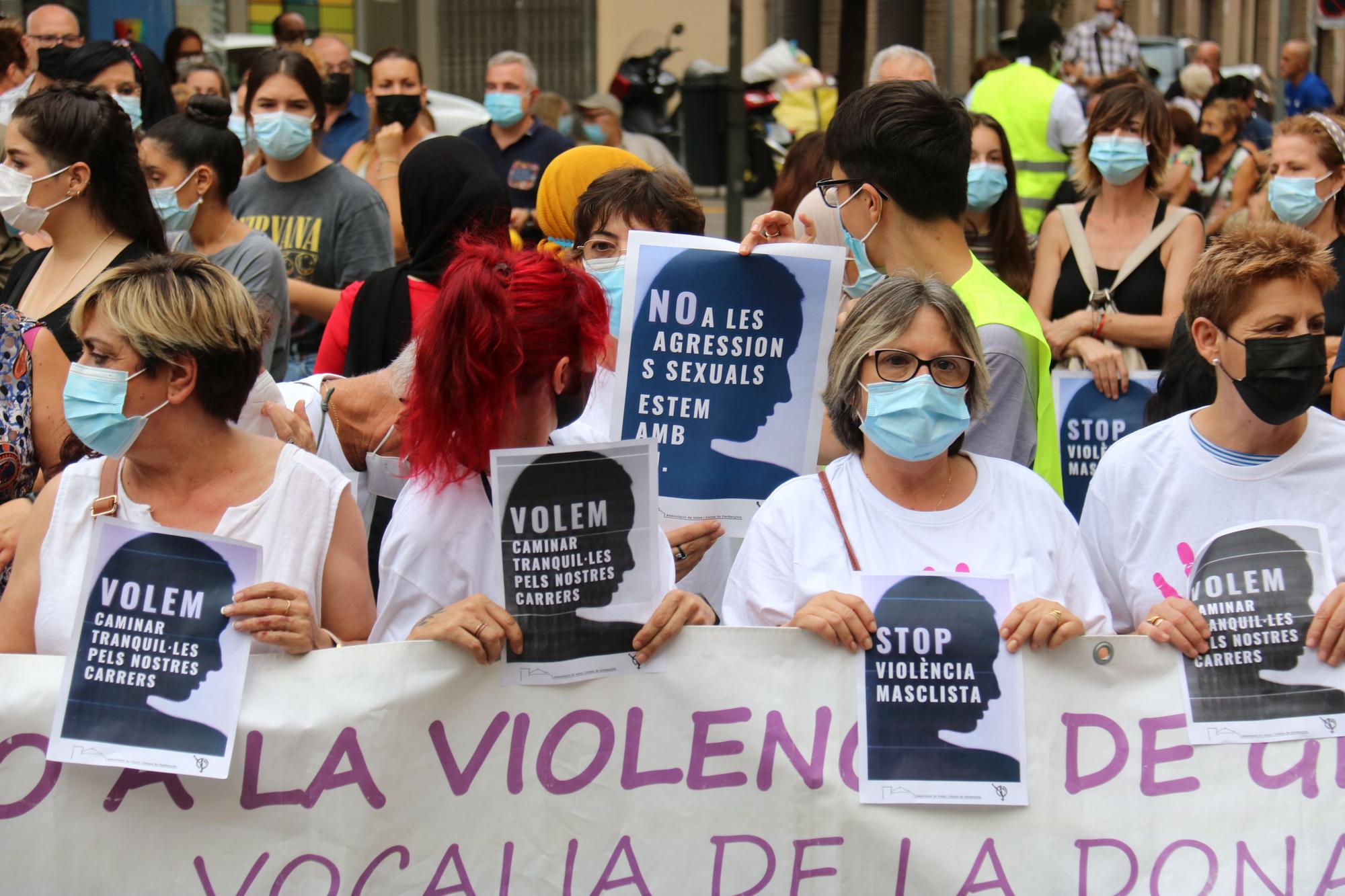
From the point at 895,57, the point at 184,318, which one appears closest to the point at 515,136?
the point at 895,57

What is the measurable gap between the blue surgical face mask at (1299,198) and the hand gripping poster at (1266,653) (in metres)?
2.75

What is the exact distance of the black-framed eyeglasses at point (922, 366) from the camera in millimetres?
3074

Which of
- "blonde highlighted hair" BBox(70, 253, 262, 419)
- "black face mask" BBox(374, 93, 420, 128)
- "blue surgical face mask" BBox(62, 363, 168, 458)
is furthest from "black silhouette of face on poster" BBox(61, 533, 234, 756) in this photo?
"black face mask" BBox(374, 93, 420, 128)

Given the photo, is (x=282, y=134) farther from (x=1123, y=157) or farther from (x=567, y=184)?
(x=1123, y=157)

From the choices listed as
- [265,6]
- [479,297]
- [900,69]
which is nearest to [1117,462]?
[479,297]

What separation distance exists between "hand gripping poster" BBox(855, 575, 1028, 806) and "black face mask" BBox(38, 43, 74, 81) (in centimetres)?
573

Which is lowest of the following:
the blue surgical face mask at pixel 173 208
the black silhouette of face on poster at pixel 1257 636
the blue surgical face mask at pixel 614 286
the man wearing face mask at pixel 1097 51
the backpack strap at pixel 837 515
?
the black silhouette of face on poster at pixel 1257 636

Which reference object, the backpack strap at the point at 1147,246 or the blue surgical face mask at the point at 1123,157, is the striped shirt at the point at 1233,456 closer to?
the backpack strap at the point at 1147,246

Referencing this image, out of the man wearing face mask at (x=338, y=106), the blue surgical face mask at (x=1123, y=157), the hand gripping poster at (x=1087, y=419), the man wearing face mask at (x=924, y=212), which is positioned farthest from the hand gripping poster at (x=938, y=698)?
the man wearing face mask at (x=338, y=106)

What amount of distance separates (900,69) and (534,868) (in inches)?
181

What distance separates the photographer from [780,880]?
2898 millimetres

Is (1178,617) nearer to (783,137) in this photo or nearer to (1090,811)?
(1090,811)

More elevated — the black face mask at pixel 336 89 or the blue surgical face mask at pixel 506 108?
the black face mask at pixel 336 89

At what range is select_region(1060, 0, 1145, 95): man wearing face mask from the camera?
12.6 metres
